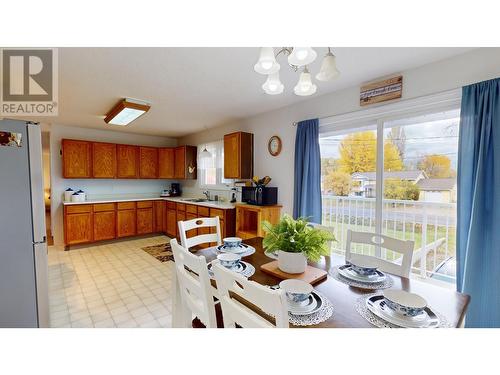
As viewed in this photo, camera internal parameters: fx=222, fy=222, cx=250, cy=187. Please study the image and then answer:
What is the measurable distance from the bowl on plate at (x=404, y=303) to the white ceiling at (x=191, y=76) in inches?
69.2

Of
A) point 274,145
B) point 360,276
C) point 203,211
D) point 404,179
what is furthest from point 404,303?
point 203,211

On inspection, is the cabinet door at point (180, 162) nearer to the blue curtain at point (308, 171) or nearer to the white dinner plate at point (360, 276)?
the blue curtain at point (308, 171)

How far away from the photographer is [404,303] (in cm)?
94

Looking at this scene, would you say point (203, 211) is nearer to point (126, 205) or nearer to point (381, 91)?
point (126, 205)

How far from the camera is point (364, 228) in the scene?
2900mm

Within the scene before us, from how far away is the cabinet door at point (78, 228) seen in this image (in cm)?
404

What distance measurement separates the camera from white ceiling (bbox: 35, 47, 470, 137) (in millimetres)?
1818

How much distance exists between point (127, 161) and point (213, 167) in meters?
1.91

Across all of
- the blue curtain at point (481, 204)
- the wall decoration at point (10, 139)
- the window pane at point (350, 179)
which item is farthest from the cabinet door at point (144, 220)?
the blue curtain at point (481, 204)

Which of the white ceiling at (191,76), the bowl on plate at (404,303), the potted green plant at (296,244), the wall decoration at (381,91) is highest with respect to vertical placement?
the white ceiling at (191,76)

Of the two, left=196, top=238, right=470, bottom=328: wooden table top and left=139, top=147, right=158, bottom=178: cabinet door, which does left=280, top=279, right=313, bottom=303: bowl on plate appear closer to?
left=196, top=238, right=470, bottom=328: wooden table top

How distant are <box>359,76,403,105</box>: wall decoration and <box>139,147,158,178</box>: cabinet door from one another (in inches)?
177

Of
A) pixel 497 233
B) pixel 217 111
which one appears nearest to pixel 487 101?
pixel 497 233
